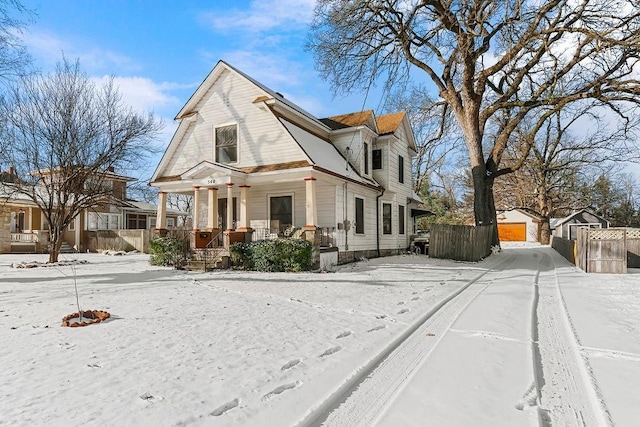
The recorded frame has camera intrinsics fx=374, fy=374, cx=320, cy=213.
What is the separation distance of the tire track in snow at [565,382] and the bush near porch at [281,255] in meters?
7.13

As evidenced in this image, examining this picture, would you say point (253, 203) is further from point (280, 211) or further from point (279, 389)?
point (279, 389)

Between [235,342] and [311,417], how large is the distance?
78.4 inches

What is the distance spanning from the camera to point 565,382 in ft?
11.1

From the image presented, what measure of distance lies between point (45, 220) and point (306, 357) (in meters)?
30.9

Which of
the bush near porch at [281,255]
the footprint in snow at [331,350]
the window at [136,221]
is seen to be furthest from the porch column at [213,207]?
the window at [136,221]

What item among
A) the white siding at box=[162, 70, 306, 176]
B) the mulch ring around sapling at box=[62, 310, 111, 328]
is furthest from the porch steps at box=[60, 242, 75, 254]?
the mulch ring around sapling at box=[62, 310, 111, 328]

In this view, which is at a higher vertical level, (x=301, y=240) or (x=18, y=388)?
(x=301, y=240)

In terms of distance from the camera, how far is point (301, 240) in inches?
468

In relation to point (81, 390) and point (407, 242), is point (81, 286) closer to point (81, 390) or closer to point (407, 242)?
point (81, 390)

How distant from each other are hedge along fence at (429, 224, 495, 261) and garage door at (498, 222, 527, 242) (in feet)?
109

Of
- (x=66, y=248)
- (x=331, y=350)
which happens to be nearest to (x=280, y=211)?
(x=331, y=350)

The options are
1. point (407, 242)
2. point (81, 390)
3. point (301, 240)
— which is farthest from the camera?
point (407, 242)

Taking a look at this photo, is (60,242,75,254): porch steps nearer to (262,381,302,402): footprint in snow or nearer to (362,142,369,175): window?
(362,142,369,175): window

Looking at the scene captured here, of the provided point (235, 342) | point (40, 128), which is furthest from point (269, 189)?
point (235, 342)
